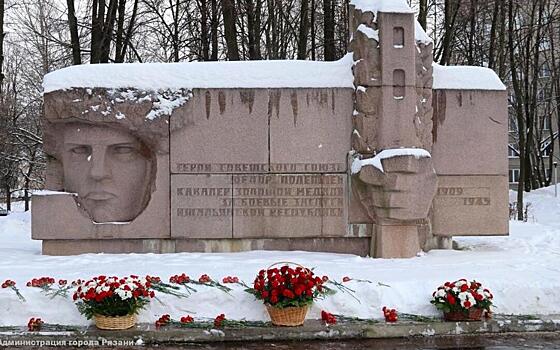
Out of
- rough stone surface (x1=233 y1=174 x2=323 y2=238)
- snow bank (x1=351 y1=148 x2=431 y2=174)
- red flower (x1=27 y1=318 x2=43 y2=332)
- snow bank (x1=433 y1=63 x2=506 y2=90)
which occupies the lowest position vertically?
red flower (x1=27 y1=318 x2=43 y2=332)

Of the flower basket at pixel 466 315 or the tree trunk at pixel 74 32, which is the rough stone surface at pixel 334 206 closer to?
the flower basket at pixel 466 315

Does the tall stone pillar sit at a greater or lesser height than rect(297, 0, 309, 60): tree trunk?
lesser

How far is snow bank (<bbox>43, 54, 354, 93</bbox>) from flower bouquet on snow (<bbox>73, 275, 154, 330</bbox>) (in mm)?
4370

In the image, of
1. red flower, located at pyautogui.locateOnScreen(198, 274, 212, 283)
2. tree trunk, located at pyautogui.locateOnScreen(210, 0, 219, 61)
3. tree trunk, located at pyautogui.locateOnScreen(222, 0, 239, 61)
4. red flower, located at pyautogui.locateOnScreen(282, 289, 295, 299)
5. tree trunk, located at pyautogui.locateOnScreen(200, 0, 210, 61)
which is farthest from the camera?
tree trunk, located at pyautogui.locateOnScreen(200, 0, 210, 61)

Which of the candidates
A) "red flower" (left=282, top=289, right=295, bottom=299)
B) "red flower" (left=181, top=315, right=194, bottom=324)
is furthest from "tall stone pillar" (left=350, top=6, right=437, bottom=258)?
"red flower" (left=181, top=315, right=194, bottom=324)

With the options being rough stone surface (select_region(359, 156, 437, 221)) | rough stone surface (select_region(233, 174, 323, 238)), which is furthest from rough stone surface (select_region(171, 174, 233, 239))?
rough stone surface (select_region(359, 156, 437, 221))

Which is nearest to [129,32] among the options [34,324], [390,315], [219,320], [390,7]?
[390,7]

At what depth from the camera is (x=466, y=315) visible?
7.47 m

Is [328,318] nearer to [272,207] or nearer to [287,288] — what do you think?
[287,288]

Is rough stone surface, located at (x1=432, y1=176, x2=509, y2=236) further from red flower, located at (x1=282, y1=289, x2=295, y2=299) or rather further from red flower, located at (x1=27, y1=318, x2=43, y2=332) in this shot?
red flower, located at (x1=27, y1=318, x2=43, y2=332)

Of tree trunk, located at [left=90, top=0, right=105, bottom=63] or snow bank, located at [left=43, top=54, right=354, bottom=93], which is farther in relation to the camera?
tree trunk, located at [left=90, top=0, right=105, bottom=63]

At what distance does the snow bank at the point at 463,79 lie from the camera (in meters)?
11.1

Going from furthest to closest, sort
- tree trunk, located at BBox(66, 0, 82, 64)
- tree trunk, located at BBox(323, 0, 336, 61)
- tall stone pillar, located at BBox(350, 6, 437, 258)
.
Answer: tree trunk, located at BBox(323, 0, 336, 61) < tree trunk, located at BBox(66, 0, 82, 64) < tall stone pillar, located at BBox(350, 6, 437, 258)

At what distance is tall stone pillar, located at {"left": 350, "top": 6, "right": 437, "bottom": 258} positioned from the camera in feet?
33.3
